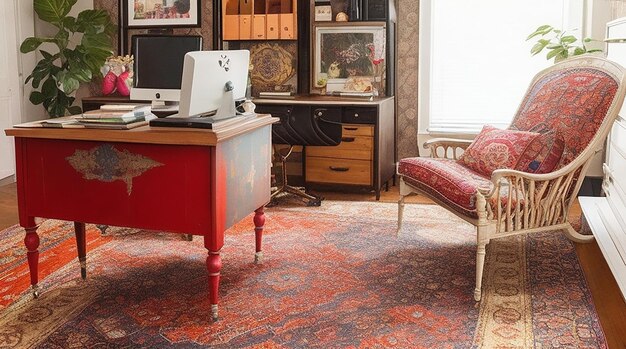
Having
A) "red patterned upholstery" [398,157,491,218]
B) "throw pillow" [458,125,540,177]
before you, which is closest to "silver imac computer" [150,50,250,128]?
"red patterned upholstery" [398,157,491,218]

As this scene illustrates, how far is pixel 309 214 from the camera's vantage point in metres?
5.29

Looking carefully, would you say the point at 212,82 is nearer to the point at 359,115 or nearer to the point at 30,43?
the point at 359,115

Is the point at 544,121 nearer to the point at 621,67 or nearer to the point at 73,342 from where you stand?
the point at 621,67

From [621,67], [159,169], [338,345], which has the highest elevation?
[621,67]

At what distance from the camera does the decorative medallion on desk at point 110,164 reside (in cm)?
326

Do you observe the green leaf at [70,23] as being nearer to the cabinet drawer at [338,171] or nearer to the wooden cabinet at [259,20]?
the wooden cabinet at [259,20]

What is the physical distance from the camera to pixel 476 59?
5.99 m

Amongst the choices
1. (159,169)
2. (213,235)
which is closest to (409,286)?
(213,235)

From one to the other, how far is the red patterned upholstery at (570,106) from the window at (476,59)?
1496 millimetres

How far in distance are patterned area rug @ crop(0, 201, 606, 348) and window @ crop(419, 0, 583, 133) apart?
1.47 metres

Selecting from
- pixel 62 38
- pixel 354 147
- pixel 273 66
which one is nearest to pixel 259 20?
pixel 273 66

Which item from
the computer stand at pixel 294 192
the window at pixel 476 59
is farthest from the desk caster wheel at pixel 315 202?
the window at pixel 476 59

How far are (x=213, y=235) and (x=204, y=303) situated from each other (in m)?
0.46

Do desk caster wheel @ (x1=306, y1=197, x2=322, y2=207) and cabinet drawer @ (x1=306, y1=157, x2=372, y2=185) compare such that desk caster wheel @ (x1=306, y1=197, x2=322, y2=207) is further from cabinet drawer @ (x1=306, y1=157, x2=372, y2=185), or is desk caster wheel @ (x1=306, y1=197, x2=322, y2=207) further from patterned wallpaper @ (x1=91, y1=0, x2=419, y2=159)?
patterned wallpaper @ (x1=91, y1=0, x2=419, y2=159)
